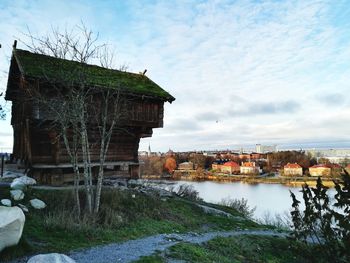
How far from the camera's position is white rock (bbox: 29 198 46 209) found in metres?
10.2

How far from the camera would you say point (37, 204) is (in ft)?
33.8

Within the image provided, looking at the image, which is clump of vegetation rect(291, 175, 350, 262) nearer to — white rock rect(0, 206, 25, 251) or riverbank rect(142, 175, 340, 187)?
white rock rect(0, 206, 25, 251)

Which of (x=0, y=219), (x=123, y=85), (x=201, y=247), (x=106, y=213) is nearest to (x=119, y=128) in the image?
(x=123, y=85)

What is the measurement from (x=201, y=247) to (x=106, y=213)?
10.1 feet

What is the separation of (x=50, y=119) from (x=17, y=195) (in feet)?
12.6

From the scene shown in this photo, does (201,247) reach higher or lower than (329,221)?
lower

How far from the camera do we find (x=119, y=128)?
616 inches

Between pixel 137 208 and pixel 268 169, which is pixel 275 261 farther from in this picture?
pixel 268 169

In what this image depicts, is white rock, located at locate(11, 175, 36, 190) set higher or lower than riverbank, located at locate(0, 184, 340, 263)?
higher

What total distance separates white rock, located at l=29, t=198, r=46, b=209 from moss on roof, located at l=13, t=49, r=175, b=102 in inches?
165

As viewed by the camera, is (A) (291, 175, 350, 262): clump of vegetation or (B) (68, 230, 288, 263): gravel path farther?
(B) (68, 230, 288, 263): gravel path

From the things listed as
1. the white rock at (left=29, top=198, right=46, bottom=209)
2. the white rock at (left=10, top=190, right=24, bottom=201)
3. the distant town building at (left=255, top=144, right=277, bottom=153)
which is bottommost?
the white rock at (left=29, top=198, right=46, bottom=209)

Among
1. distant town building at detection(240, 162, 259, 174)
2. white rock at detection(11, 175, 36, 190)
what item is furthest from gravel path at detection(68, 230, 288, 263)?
distant town building at detection(240, 162, 259, 174)

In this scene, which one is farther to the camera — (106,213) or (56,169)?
(56,169)
